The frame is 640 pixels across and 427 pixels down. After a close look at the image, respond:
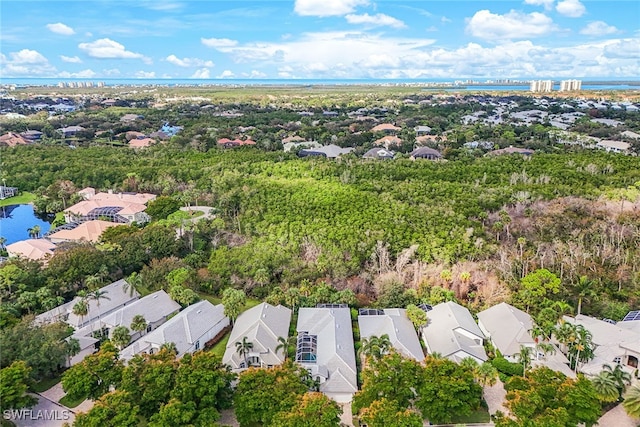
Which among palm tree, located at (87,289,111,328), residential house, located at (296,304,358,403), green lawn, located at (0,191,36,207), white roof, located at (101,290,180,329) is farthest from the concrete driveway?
green lawn, located at (0,191,36,207)

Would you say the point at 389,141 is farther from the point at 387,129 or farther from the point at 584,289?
the point at 584,289

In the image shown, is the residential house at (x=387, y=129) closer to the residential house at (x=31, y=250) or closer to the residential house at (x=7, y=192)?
the residential house at (x=7, y=192)

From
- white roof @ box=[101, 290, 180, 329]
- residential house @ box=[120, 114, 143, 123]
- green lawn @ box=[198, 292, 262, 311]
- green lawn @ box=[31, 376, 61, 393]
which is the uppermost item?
residential house @ box=[120, 114, 143, 123]

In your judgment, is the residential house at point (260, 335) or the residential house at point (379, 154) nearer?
the residential house at point (260, 335)

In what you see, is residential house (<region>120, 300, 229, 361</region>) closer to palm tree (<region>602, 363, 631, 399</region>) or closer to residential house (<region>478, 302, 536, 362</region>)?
residential house (<region>478, 302, 536, 362</region>)

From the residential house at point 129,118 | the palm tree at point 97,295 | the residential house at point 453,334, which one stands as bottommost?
the residential house at point 453,334

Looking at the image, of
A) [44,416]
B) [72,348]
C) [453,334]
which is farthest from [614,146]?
[44,416]

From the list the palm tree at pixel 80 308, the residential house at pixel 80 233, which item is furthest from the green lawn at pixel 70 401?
the residential house at pixel 80 233

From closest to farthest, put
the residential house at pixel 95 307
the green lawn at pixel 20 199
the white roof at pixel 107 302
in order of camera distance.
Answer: the residential house at pixel 95 307
the white roof at pixel 107 302
the green lawn at pixel 20 199
